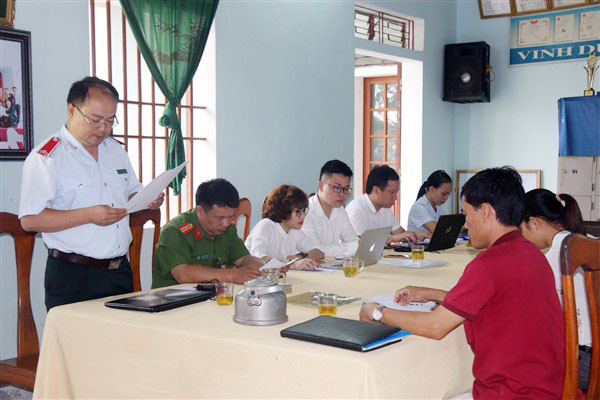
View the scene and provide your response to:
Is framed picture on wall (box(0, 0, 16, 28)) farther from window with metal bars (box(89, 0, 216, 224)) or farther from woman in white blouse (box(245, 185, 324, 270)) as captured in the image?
woman in white blouse (box(245, 185, 324, 270))

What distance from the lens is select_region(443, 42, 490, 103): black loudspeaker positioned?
7230 millimetres

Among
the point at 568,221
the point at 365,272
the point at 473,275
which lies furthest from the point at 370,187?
the point at 473,275

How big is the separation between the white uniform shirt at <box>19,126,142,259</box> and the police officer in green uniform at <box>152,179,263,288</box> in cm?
19

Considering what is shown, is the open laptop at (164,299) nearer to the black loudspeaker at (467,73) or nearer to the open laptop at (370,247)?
the open laptop at (370,247)

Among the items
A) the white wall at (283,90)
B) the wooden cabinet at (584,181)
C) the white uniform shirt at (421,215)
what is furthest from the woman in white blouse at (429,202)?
the wooden cabinet at (584,181)

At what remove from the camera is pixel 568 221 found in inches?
99.6

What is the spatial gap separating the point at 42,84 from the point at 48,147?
138cm

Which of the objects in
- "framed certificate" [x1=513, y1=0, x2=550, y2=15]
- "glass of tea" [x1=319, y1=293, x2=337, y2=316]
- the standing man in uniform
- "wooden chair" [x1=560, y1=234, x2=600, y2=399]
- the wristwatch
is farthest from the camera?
"framed certificate" [x1=513, y1=0, x2=550, y2=15]

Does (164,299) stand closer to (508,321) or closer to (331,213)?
(508,321)

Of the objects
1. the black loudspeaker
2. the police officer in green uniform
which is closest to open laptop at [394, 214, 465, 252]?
the police officer in green uniform

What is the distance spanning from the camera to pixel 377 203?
15.0ft

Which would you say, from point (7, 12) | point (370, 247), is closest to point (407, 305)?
point (370, 247)

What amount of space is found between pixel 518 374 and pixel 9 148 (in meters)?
2.87

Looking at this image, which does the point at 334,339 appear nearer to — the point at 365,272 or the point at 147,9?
the point at 365,272
